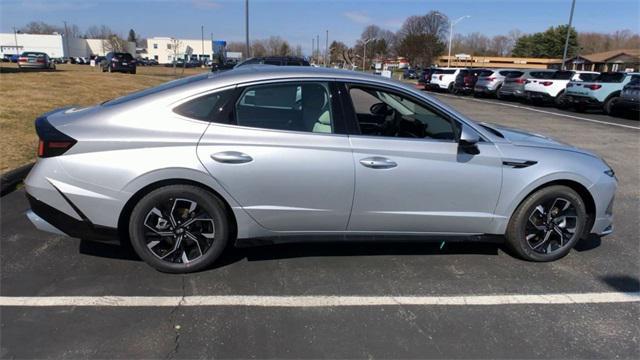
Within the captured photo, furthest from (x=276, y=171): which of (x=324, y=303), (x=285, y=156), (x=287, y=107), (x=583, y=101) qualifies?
(x=583, y=101)

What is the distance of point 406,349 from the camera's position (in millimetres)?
2965

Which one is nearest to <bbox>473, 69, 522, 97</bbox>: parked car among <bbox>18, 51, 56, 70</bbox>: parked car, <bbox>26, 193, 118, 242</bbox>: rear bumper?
<bbox>26, 193, 118, 242</bbox>: rear bumper

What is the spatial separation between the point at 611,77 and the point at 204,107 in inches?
796

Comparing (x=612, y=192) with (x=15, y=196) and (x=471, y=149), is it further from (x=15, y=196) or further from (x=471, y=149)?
(x=15, y=196)

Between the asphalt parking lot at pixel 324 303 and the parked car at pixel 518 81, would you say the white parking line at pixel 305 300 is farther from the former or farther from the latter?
the parked car at pixel 518 81

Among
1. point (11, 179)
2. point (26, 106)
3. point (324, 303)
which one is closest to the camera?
point (324, 303)

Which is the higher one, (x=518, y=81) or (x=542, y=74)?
(x=542, y=74)

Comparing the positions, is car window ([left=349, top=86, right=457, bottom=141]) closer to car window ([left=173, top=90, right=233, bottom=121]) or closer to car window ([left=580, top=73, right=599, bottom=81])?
car window ([left=173, top=90, right=233, bottom=121])

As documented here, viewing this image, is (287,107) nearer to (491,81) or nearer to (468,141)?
(468,141)

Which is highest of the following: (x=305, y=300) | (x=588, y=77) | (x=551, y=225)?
(x=588, y=77)

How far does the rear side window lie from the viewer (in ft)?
62.3

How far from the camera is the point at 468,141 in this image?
3871mm

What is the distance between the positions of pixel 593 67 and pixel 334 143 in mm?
93890

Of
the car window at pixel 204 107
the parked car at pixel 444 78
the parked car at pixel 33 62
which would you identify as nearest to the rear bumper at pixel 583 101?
the parked car at pixel 444 78
